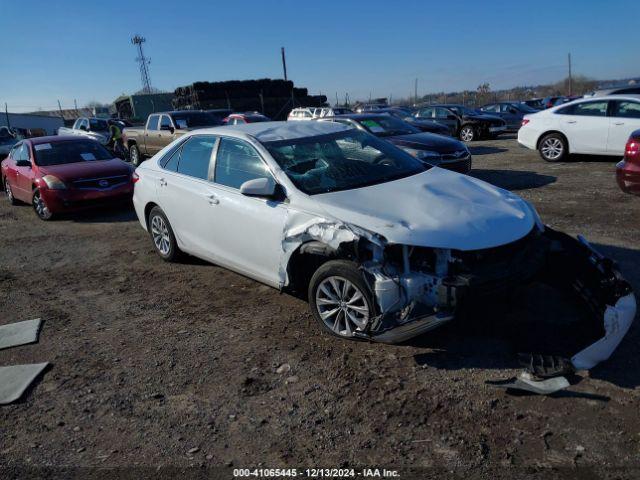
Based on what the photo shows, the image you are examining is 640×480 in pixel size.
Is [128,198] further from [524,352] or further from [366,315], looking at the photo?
[524,352]

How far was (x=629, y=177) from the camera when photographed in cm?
639

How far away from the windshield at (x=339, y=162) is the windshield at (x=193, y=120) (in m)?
10.6

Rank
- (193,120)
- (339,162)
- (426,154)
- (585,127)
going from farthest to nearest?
1. (193,120)
2. (585,127)
3. (426,154)
4. (339,162)

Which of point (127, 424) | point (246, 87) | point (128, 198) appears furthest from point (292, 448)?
point (246, 87)

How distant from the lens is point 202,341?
423 cm

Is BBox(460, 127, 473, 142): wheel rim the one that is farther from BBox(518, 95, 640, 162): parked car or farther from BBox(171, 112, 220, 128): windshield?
BBox(171, 112, 220, 128): windshield

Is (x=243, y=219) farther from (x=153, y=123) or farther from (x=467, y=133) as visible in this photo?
(x=467, y=133)

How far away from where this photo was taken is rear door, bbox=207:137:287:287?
431 centimetres

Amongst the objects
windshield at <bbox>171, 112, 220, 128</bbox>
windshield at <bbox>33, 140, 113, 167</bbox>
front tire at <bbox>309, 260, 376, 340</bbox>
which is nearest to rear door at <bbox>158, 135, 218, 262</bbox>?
front tire at <bbox>309, 260, 376, 340</bbox>

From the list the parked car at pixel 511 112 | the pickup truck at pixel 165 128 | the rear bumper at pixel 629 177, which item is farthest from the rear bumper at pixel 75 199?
the parked car at pixel 511 112

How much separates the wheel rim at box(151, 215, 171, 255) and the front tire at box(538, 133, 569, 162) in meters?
9.80

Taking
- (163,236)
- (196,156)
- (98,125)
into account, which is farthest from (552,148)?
(98,125)

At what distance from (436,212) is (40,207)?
8.24 m

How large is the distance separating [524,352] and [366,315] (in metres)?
1.14
